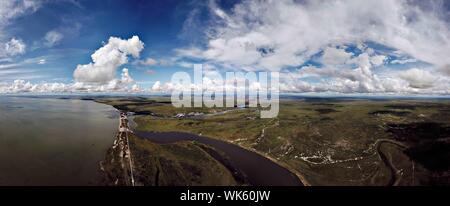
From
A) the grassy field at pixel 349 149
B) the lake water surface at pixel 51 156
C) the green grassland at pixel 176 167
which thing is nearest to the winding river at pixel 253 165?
the grassy field at pixel 349 149

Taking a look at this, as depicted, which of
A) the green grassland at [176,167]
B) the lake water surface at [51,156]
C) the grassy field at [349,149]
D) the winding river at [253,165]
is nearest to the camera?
the lake water surface at [51,156]

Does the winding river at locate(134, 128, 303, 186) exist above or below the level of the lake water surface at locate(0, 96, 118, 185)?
below

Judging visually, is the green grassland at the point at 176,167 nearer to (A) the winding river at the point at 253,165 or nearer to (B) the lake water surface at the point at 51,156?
(A) the winding river at the point at 253,165

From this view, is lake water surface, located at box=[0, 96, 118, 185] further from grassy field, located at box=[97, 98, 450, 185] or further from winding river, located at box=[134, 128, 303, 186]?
grassy field, located at box=[97, 98, 450, 185]

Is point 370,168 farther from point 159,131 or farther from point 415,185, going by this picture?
point 159,131

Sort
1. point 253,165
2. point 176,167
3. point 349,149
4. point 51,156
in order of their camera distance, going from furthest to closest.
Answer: point 349,149 → point 253,165 → point 51,156 → point 176,167

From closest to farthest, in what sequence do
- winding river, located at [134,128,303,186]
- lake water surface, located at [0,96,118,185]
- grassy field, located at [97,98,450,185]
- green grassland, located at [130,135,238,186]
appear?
lake water surface, located at [0,96,118,185] < green grassland, located at [130,135,238,186] < winding river, located at [134,128,303,186] < grassy field, located at [97,98,450,185]

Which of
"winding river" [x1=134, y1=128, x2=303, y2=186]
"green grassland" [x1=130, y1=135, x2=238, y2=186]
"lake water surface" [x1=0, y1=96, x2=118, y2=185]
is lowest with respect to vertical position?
"winding river" [x1=134, y1=128, x2=303, y2=186]

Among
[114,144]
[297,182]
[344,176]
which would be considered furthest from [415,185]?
[114,144]

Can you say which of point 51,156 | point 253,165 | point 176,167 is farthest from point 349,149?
point 51,156

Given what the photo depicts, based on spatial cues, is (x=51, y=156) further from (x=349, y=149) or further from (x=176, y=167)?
(x=349, y=149)

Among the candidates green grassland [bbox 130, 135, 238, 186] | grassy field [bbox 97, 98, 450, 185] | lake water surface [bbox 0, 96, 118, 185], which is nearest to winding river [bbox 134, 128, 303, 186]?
grassy field [bbox 97, 98, 450, 185]

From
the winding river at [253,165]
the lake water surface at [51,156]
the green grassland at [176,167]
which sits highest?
the lake water surface at [51,156]
